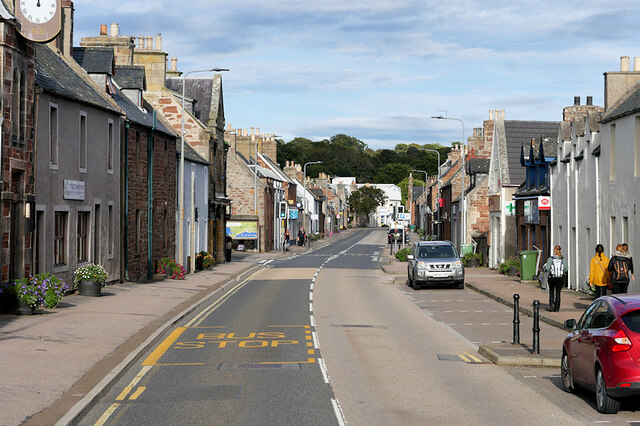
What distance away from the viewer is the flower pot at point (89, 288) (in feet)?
85.3

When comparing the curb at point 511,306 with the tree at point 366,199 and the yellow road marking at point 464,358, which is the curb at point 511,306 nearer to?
the yellow road marking at point 464,358

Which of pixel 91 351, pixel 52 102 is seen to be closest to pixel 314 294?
pixel 52 102

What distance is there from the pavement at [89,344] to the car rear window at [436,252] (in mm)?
3261

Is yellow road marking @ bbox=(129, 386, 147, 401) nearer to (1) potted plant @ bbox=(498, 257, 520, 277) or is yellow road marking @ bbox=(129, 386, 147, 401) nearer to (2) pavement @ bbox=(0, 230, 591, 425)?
(2) pavement @ bbox=(0, 230, 591, 425)

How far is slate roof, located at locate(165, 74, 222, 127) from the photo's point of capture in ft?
167

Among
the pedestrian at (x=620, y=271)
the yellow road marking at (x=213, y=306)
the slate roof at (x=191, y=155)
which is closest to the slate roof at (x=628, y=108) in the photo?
the pedestrian at (x=620, y=271)

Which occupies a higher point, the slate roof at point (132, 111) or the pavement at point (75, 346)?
the slate roof at point (132, 111)

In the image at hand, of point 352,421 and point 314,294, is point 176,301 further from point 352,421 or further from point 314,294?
point 352,421

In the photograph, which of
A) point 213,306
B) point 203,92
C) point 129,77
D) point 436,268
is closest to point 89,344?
point 213,306

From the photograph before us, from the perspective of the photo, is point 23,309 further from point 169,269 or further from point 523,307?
point 169,269

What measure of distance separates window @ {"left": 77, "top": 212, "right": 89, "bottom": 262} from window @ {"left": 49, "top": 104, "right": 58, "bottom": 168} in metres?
3.16

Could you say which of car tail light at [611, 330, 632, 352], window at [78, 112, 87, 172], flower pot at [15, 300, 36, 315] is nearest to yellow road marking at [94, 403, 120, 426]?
car tail light at [611, 330, 632, 352]

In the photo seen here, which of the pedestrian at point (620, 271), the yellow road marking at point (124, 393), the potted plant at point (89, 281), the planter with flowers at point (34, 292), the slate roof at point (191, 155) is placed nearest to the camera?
the yellow road marking at point (124, 393)

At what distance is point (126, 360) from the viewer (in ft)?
46.6
